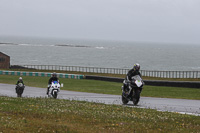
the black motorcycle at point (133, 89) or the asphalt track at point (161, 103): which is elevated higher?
the black motorcycle at point (133, 89)

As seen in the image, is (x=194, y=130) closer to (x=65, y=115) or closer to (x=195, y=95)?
(x=65, y=115)

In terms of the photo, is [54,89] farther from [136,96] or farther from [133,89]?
[136,96]

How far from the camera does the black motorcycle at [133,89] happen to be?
17.7 meters

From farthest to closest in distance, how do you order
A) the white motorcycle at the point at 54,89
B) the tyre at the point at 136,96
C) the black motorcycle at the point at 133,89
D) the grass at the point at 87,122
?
the white motorcycle at the point at 54,89 < the tyre at the point at 136,96 < the black motorcycle at the point at 133,89 < the grass at the point at 87,122

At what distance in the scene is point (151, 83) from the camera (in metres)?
33.3

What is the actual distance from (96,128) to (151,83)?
23.9 metres

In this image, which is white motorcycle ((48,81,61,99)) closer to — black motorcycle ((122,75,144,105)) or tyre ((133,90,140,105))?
black motorcycle ((122,75,144,105))

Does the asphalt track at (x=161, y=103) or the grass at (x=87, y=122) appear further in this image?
the asphalt track at (x=161, y=103)

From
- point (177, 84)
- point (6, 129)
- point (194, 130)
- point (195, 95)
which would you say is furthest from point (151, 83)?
point (6, 129)

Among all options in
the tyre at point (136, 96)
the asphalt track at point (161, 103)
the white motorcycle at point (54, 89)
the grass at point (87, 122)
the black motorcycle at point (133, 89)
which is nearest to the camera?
the grass at point (87, 122)

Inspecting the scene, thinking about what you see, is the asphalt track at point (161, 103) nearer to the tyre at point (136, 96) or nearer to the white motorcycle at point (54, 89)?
the tyre at point (136, 96)

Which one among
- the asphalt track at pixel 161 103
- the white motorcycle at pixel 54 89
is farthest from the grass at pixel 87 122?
the white motorcycle at pixel 54 89

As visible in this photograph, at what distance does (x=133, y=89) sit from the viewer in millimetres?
18203

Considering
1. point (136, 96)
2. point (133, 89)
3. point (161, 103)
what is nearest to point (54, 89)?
point (133, 89)
